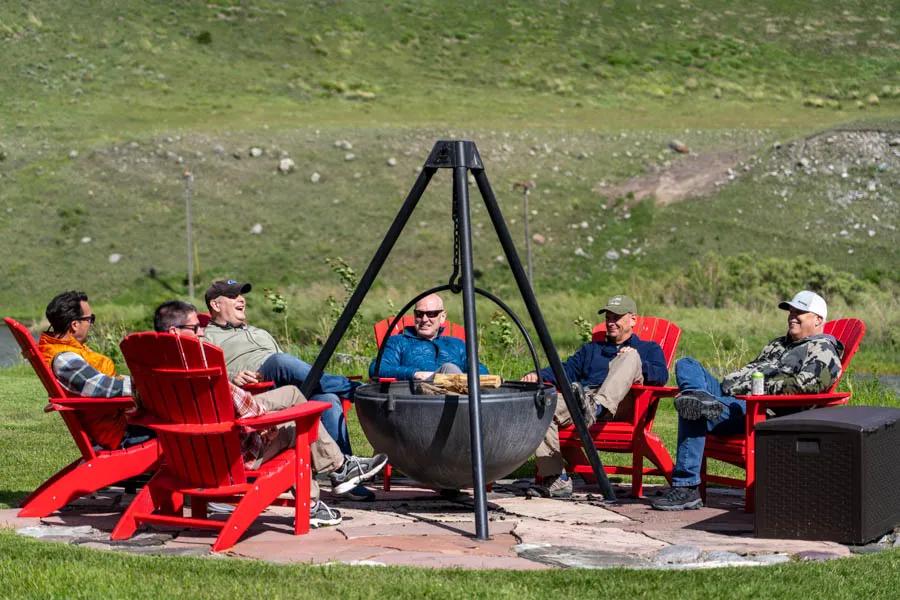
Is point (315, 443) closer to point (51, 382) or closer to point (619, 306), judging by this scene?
point (51, 382)

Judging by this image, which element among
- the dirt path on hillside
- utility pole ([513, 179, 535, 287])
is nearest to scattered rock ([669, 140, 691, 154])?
the dirt path on hillside

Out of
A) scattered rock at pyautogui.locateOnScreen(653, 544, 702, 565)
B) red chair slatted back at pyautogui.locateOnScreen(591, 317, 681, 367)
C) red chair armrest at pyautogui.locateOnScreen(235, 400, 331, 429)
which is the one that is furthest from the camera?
red chair slatted back at pyautogui.locateOnScreen(591, 317, 681, 367)

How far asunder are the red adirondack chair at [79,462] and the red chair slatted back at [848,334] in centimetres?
330

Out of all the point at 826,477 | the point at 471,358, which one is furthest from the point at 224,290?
the point at 826,477

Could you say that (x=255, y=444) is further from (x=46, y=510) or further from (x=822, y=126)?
(x=822, y=126)

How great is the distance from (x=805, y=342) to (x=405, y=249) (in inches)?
1180

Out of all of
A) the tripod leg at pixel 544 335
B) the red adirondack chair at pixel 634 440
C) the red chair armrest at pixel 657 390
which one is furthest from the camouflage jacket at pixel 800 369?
the tripod leg at pixel 544 335

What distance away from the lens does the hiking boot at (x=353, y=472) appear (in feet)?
20.9

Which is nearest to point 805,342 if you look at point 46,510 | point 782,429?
point 782,429

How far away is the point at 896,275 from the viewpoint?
105ft

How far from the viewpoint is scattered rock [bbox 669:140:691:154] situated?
139 feet

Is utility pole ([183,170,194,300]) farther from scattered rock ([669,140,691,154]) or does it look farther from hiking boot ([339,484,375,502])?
hiking boot ([339,484,375,502])

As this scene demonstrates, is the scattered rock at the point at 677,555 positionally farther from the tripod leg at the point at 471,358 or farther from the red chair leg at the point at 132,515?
the red chair leg at the point at 132,515

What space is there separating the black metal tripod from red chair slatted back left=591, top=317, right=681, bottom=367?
46.4 inches
